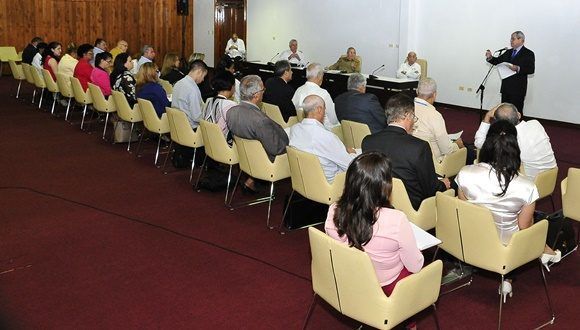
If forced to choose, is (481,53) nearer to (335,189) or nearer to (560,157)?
(560,157)

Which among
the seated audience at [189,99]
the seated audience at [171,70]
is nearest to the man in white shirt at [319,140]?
the seated audience at [189,99]

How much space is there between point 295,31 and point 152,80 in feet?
29.3

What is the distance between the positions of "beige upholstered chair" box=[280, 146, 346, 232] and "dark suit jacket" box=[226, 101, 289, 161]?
1.95 feet

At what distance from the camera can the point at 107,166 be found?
7492 millimetres

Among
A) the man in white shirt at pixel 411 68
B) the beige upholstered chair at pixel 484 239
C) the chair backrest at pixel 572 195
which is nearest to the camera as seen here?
the beige upholstered chair at pixel 484 239

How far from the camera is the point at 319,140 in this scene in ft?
16.4

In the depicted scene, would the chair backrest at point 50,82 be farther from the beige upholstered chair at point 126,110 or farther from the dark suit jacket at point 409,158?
the dark suit jacket at point 409,158

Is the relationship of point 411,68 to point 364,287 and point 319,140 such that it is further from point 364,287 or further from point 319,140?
point 364,287

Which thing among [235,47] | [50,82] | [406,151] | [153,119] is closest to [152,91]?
[153,119]

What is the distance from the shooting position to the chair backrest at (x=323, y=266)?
2.97 meters

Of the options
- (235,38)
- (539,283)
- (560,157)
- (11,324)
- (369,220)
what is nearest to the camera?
(369,220)

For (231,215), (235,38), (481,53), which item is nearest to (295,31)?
(235,38)

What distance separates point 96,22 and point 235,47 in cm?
408

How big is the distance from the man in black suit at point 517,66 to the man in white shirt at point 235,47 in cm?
895
